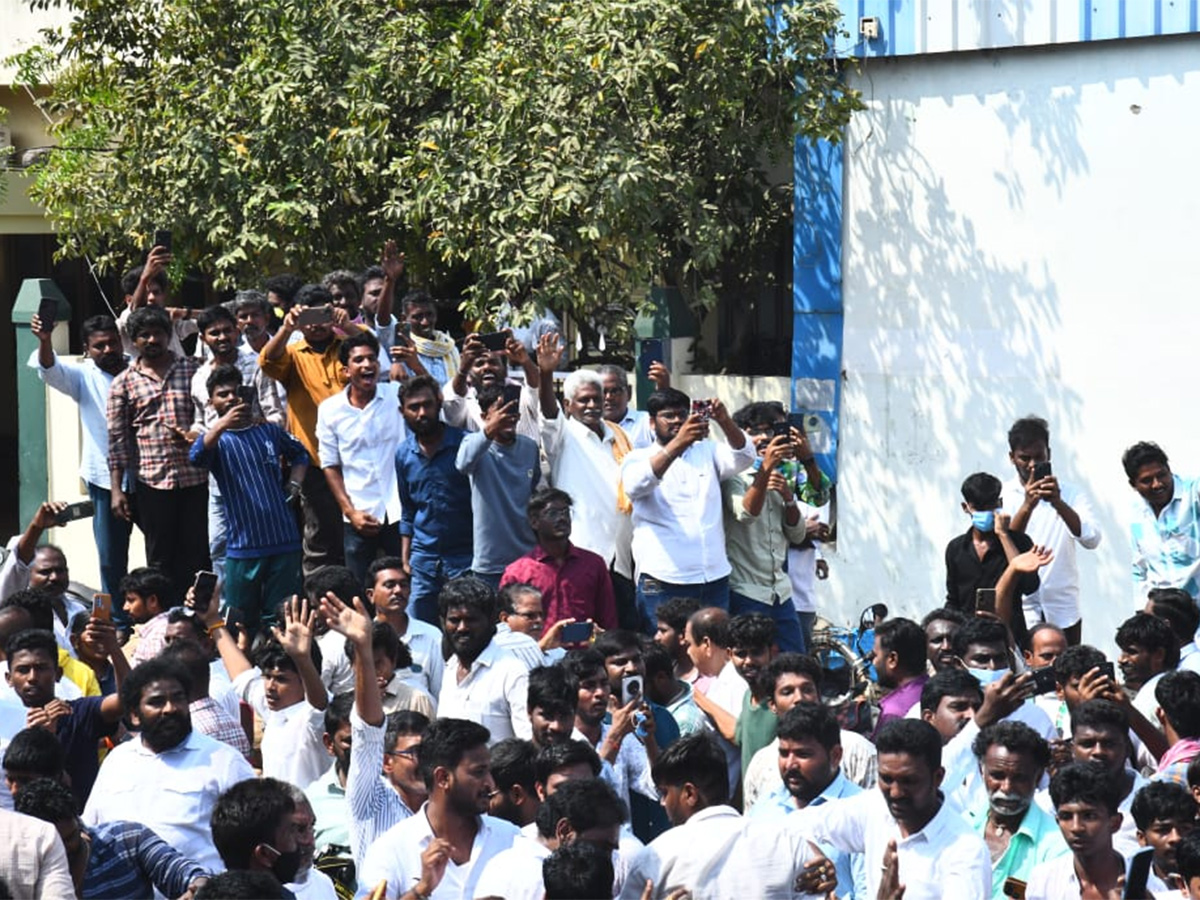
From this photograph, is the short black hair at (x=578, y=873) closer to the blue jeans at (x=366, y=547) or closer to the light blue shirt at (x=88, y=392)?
the blue jeans at (x=366, y=547)

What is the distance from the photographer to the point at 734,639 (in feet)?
27.1

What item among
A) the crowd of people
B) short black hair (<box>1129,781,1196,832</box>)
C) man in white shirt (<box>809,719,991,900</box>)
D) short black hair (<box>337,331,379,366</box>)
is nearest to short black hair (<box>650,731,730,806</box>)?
the crowd of people

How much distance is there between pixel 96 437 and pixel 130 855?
5341 millimetres

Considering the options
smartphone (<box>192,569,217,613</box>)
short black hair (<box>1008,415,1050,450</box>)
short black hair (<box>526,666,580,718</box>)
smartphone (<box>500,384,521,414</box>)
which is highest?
smartphone (<box>500,384,521,414</box>)

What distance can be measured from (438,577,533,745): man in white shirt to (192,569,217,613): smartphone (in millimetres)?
1306

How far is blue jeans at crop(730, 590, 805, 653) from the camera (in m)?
10.0

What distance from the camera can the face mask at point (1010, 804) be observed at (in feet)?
22.2

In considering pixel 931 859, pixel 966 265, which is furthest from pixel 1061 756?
pixel 966 265

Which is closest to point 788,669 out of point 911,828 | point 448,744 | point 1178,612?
point 911,828

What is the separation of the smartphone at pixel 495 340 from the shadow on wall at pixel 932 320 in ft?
11.5

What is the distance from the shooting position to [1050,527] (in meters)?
10.1

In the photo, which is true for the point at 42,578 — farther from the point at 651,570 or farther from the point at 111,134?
the point at 111,134

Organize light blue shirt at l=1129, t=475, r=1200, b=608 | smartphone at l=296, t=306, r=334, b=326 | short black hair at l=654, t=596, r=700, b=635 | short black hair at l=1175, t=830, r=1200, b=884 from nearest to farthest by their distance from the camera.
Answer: short black hair at l=1175, t=830, r=1200, b=884 < short black hair at l=654, t=596, r=700, b=635 < light blue shirt at l=1129, t=475, r=1200, b=608 < smartphone at l=296, t=306, r=334, b=326

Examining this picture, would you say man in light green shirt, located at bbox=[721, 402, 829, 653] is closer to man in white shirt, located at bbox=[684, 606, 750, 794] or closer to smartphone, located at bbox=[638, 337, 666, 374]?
man in white shirt, located at bbox=[684, 606, 750, 794]
